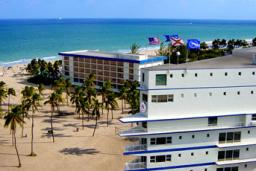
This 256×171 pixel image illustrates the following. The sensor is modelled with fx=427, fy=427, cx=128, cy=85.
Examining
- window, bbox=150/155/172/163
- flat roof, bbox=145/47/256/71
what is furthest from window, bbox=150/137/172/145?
flat roof, bbox=145/47/256/71

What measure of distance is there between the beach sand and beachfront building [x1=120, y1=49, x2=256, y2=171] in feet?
47.2

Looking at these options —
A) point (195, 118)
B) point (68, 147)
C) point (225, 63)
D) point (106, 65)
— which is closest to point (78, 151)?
point (68, 147)

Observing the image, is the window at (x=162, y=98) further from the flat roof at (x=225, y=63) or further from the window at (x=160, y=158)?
the window at (x=160, y=158)

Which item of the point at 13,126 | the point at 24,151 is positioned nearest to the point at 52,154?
the point at 24,151

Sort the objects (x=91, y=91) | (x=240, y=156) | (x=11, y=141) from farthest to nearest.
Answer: (x=91, y=91)
(x=11, y=141)
(x=240, y=156)

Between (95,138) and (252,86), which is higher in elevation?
(252,86)

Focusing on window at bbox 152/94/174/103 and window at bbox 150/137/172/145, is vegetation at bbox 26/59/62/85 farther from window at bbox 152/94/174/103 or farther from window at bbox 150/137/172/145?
window at bbox 152/94/174/103

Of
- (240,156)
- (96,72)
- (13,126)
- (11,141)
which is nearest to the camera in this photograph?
(240,156)

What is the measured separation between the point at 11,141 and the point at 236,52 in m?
36.9

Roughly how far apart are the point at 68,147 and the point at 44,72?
63324 millimetres

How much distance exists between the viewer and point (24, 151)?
198ft

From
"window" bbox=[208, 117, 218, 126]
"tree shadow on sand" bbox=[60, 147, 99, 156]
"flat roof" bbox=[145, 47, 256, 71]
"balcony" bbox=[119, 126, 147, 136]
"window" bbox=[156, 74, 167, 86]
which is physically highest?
"flat roof" bbox=[145, 47, 256, 71]

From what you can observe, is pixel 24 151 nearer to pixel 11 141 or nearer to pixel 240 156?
pixel 11 141

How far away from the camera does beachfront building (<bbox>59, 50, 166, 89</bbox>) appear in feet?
330
